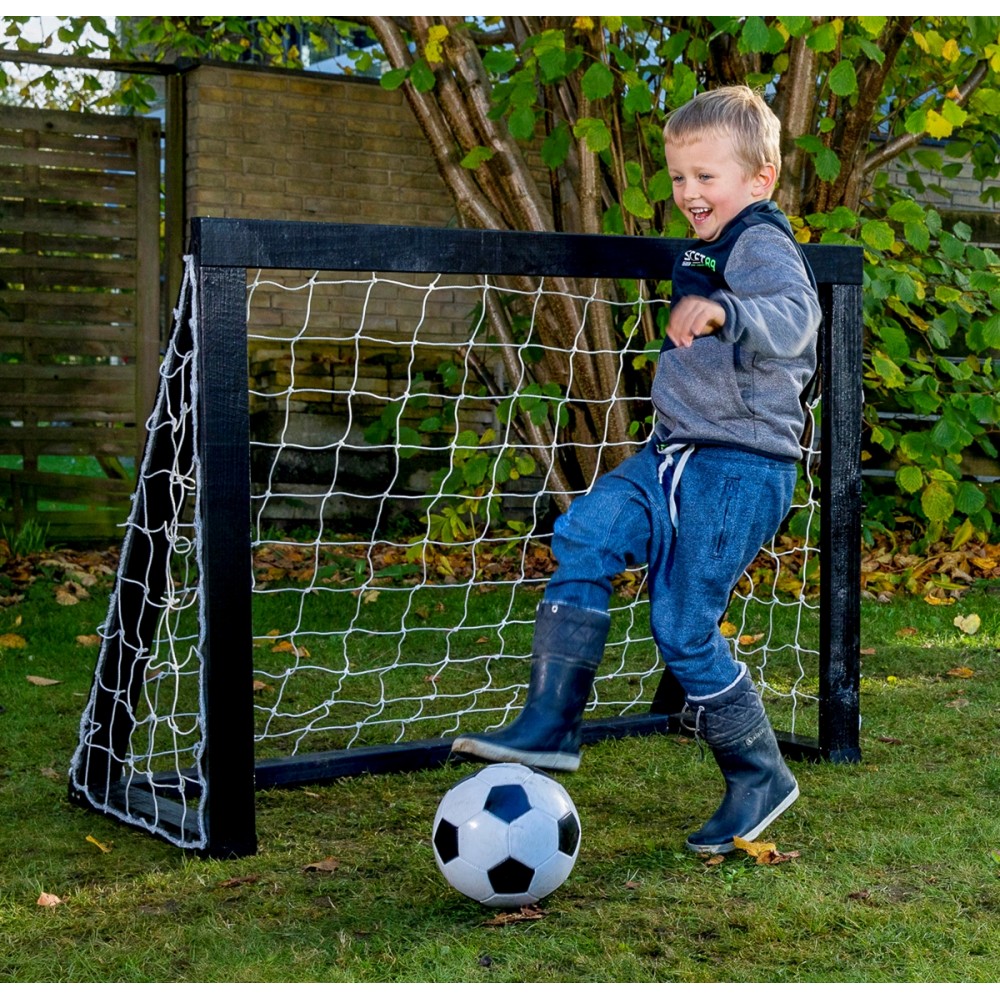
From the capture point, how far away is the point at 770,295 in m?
2.71

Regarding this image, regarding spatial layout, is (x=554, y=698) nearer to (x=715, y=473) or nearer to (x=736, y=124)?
(x=715, y=473)

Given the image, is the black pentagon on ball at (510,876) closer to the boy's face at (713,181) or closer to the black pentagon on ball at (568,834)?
the black pentagon on ball at (568,834)

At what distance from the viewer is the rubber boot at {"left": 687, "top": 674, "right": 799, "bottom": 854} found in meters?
2.89

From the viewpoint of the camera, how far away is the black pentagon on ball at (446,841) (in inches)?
99.8

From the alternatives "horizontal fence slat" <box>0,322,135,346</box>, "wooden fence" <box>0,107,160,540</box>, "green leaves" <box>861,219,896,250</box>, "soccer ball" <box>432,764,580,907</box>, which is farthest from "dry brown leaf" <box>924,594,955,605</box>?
"horizontal fence slat" <box>0,322,135,346</box>

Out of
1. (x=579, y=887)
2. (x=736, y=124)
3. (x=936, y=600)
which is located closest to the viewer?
(x=579, y=887)

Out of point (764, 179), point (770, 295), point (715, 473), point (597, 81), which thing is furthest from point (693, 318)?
point (597, 81)

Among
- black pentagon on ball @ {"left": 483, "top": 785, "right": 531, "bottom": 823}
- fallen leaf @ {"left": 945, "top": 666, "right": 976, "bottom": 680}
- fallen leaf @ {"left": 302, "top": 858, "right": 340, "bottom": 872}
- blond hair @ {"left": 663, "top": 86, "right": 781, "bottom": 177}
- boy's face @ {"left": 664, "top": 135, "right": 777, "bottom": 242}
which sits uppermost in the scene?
blond hair @ {"left": 663, "top": 86, "right": 781, "bottom": 177}

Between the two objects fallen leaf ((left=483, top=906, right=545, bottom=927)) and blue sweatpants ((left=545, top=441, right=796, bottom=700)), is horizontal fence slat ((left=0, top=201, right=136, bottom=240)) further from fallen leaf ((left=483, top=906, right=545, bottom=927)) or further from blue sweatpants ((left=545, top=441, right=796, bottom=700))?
fallen leaf ((left=483, top=906, right=545, bottom=927))

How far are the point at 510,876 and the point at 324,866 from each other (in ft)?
1.66

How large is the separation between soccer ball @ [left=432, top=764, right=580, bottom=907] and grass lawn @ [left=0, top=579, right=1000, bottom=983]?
6cm

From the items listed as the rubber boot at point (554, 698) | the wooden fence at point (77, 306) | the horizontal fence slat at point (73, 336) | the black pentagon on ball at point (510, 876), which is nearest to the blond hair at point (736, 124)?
the rubber boot at point (554, 698)

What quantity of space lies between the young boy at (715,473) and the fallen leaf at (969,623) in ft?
8.46

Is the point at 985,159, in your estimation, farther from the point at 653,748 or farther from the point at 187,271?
the point at 187,271
